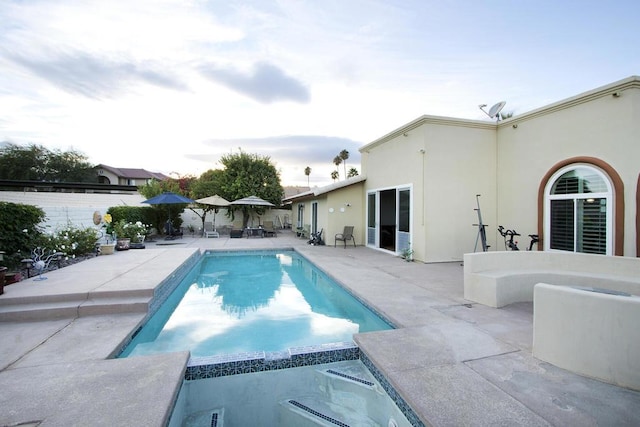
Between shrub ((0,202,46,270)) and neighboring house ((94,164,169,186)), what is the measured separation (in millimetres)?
33032

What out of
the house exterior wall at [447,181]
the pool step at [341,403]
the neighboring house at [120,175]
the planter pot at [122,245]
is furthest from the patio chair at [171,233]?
the neighboring house at [120,175]

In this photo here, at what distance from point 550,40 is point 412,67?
403 cm

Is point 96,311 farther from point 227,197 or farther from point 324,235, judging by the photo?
point 227,197

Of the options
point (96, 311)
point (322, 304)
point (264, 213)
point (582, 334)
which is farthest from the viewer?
point (264, 213)

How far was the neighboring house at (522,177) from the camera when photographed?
669cm

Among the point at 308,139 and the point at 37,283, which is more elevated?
the point at 308,139

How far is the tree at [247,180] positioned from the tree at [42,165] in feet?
94.3

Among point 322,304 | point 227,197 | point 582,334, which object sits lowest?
point 322,304

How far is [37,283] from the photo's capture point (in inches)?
233

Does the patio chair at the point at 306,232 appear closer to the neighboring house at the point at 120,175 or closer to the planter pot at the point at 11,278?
the planter pot at the point at 11,278

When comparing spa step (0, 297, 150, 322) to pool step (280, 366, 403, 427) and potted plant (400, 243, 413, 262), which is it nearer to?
pool step (280, 366, 403, 427)

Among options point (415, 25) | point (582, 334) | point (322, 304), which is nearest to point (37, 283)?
point (322, 304)

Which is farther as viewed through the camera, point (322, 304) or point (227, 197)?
point (227, 197)

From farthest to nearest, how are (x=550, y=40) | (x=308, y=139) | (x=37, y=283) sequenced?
(x=308, y=139) → (x=550, y=40) → (x=37, y=283)
